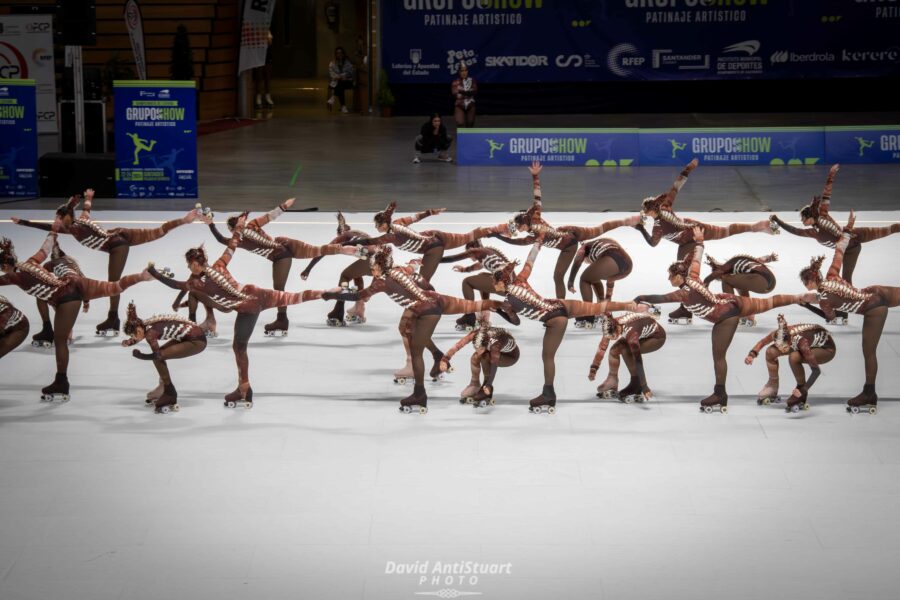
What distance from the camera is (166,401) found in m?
11.8

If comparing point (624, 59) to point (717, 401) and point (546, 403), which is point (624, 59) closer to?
point (717, 401)

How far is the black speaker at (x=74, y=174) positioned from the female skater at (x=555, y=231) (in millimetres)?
11056

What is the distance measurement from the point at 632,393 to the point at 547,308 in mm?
1262

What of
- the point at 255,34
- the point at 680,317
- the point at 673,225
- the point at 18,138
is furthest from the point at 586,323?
the point at 255,34

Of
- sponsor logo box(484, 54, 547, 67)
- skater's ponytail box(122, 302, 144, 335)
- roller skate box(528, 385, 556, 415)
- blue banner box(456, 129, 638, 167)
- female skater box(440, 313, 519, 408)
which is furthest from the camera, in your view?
sponsor logo box(484, 54, 547, 67)

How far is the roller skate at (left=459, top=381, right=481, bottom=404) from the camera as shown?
1204 cm

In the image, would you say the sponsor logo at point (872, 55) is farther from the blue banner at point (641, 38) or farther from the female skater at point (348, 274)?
the female skater at point (348, 274)

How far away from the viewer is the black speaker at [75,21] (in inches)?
865

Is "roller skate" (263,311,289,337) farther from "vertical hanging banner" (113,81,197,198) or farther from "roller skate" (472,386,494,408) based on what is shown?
"vertical hanging banner" (113,81,197,198)

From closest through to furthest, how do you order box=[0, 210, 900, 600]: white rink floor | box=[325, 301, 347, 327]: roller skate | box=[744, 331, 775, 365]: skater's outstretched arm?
1. box=[0, 210, 900, 600]: white rink floor
2. box=[744, 331, 775, 365]: skater's outstretched arm
3. box=[325, 301, 347, 327]: roller skate

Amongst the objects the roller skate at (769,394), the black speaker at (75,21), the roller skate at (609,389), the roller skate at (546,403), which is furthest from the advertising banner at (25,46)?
the roller skate at (769,394)

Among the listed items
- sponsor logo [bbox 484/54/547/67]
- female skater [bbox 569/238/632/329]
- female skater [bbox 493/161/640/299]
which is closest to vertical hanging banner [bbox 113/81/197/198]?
female skater [bbox 493/161/640/299]

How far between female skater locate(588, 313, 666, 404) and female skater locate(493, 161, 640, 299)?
187cm

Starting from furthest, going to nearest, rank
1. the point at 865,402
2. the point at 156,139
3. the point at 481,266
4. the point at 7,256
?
the point at 156,139 → the point at 481,266 → the point at 7,256 → the point at 865,402
